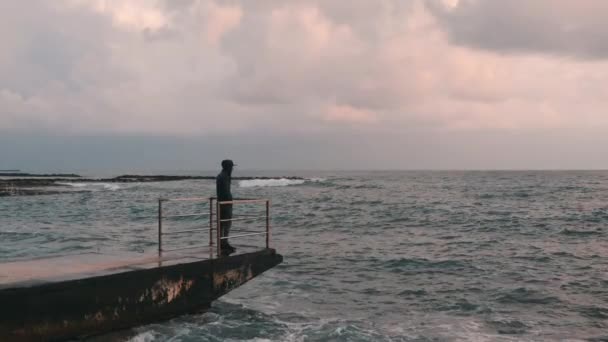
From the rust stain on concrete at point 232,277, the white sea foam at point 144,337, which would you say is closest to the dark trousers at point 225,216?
the rust stain on concrete at point 232,277

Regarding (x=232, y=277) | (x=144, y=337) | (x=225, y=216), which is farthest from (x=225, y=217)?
(x=144, y=337)

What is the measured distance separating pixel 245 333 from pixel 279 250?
8681mm

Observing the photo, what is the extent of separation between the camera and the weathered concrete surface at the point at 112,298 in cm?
664

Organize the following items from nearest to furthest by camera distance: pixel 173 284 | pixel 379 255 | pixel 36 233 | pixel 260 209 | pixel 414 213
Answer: pixel 173 284
pixel 379 255
pixel 36 233
pixel 414 213
pixel 260 209

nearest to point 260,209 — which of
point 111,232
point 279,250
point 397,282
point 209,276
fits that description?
point 111,232

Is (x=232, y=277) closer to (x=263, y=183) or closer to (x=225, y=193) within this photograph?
(x=225, y=193)

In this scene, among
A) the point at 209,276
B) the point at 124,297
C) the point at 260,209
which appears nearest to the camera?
the point at 124,297

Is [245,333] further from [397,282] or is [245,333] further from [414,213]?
[414,213]

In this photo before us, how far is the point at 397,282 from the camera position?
12836 mm

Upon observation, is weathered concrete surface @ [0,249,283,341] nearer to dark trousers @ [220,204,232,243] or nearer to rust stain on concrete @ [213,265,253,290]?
rust stain on concrete @ [213,265,253,290]

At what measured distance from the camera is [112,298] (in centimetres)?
756

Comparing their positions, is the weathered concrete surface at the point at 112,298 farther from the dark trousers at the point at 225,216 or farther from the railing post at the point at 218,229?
the dark trousers at the point at 225,216

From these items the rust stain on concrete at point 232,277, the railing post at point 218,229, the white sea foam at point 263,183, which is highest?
the railing post at point 218,229

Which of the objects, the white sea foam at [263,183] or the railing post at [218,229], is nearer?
the railing post at [218,229]
